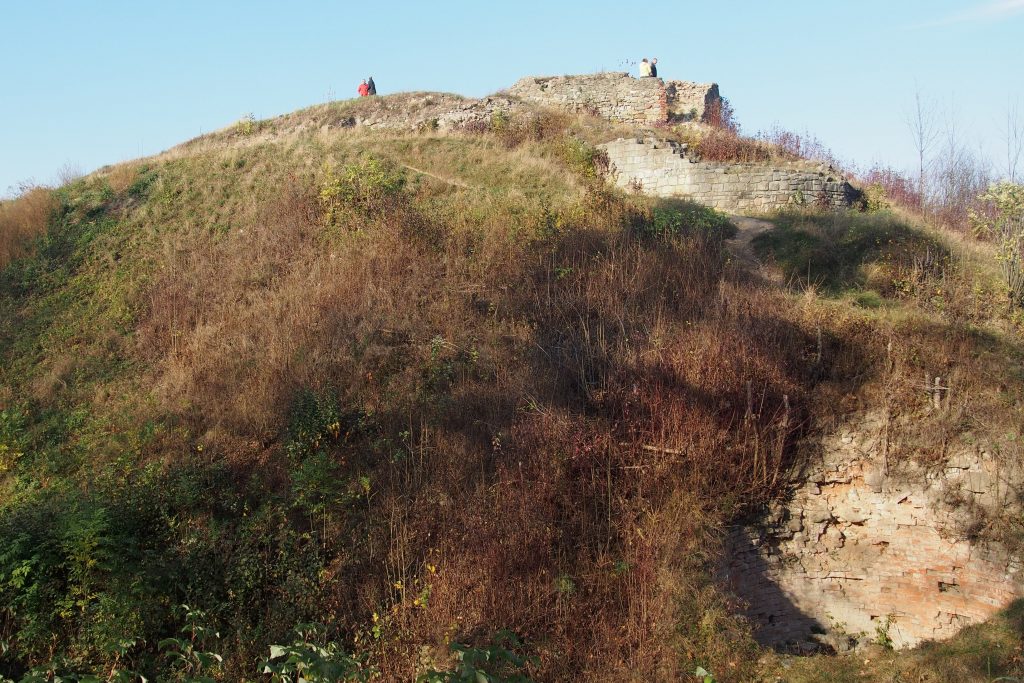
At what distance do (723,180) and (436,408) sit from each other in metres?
9.16

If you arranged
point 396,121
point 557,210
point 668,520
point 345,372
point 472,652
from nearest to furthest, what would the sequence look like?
point 472,652 < point 668,520 < point 345,372 < point 557,210 < point 396,121

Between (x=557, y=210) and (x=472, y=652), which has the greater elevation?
(x=557, y=210)

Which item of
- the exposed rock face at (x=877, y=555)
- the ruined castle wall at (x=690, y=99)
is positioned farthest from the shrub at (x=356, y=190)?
the ruined castle wall at (x=690, y=99)

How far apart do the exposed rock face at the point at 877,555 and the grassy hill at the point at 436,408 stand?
0.42 m

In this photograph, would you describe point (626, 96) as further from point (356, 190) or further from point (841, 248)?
point (841, 248)

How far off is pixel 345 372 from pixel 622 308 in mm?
3899

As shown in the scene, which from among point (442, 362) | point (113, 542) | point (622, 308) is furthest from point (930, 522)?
point (113, 542)

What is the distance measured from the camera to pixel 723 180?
1606cm

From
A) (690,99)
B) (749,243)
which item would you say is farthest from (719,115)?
(749,243)

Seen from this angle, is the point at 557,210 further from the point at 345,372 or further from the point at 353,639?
the point at 353,639

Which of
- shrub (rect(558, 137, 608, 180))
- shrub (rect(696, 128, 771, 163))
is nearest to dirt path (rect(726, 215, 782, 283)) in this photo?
shrub (rect(696, 128, 771, 163))

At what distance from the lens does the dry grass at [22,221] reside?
14648 mm

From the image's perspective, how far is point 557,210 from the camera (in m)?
14.0

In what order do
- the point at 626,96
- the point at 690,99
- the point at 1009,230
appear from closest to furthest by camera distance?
the point at 1009,230
the point at 690,99
the point at 626,96
